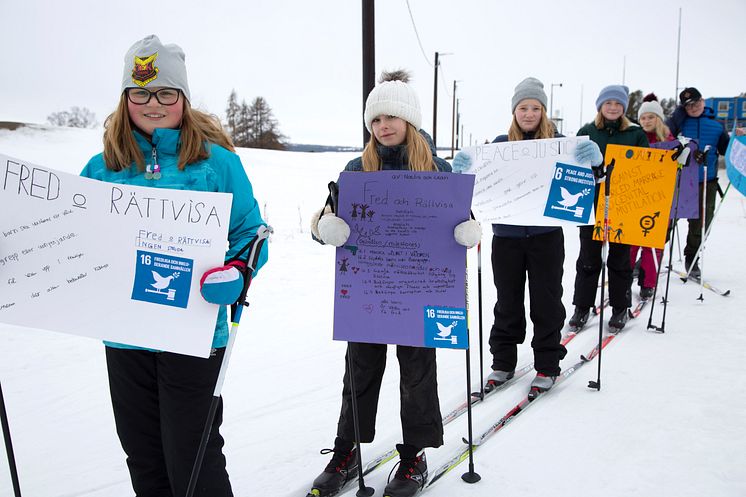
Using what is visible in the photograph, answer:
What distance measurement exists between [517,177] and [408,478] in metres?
2.15

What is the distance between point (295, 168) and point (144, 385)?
25092mm

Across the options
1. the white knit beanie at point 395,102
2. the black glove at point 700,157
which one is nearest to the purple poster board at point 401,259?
the white knit beanie at point 395,102

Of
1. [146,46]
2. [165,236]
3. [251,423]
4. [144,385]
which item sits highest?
[146,46]

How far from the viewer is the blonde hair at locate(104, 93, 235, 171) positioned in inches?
74.8

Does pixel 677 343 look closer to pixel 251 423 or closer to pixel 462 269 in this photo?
pixel 462 269

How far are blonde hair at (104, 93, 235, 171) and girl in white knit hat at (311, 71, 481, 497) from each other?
0.66 meters

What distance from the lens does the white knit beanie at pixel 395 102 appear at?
7.89 feet

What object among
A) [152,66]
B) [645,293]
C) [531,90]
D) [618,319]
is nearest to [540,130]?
[531,90]

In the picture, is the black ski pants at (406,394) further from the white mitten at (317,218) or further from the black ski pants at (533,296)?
the black ski pants at (533,296)

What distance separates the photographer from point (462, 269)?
2336 millimetres

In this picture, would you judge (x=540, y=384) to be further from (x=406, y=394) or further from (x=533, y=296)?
(x=406, y=394)

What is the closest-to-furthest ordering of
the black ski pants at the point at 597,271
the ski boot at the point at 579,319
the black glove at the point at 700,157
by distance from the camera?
the black ski pants at the point at 597,271, the ski boot at the point at 579,319, the black glove at the point at 700,157

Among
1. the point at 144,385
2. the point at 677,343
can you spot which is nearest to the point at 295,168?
the point at 677,343

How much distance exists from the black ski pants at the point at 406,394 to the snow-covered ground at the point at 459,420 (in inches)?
12.1
